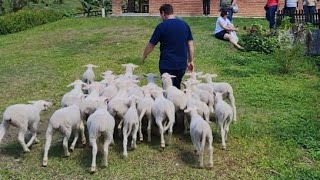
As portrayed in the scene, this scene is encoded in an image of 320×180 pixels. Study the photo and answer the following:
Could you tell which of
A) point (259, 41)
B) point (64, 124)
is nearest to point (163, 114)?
point (64, 124)

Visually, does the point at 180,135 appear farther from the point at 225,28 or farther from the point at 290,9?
the point at 290,9

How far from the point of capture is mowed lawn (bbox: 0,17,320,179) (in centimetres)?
624

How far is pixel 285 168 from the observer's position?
6.37m

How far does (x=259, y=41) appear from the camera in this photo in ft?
47.2

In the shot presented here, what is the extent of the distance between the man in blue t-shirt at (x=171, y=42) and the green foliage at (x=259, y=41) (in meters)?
6.65

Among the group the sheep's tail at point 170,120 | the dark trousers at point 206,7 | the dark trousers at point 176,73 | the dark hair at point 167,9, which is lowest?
the sheep's tail at point 170,120

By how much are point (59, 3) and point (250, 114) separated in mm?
27722

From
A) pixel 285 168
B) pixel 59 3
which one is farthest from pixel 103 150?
pixel 59 3

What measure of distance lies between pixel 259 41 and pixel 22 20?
12.5 m

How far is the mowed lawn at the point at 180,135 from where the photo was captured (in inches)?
246

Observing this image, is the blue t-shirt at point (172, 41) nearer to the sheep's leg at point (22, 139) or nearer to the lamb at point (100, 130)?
the lamb at point (100, 130)

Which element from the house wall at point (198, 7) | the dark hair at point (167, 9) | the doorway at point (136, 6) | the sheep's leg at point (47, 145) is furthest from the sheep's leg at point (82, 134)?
the doorway at point (136, 6)

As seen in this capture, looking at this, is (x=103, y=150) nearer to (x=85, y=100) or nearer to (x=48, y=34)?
(x=85, y=100)

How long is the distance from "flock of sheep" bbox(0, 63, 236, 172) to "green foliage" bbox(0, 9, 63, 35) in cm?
→ 1552
